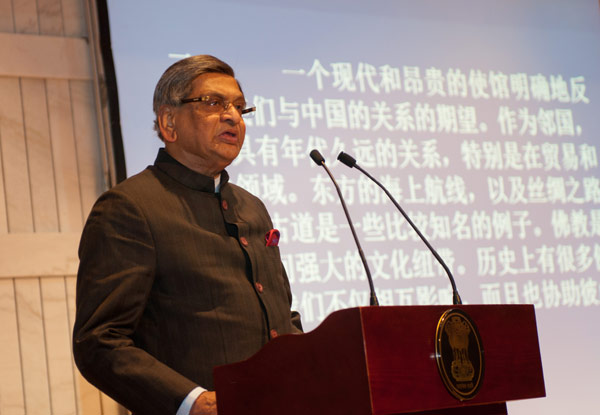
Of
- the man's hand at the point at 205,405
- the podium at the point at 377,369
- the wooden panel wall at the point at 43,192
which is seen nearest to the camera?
the podium at the point at 377,369

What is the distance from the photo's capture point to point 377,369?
1.52 meters

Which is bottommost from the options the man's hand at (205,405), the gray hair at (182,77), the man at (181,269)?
the man's hand at (205,405)

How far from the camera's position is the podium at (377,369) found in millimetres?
1524

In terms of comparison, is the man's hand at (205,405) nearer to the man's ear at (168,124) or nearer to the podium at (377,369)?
the podium at (377,369)

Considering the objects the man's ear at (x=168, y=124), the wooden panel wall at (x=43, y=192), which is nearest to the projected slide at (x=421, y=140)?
the wooden panel wall at (x=43, y=192)

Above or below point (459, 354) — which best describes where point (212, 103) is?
above

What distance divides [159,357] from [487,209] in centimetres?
260

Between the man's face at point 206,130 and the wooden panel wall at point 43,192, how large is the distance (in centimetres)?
143

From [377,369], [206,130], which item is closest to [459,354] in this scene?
[377,369]

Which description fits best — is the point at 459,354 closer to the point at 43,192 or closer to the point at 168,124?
the point at 168,124

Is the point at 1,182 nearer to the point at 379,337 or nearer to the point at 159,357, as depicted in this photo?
the point at 159,357

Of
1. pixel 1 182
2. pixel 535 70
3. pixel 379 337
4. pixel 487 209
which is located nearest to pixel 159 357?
pixel 379 337

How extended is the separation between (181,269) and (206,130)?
0.43m

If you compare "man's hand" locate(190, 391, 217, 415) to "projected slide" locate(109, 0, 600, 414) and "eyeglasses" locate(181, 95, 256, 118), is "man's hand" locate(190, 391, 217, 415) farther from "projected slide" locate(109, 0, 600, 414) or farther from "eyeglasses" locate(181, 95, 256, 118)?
"projected slide" locate(109, 0, 600, 414)
